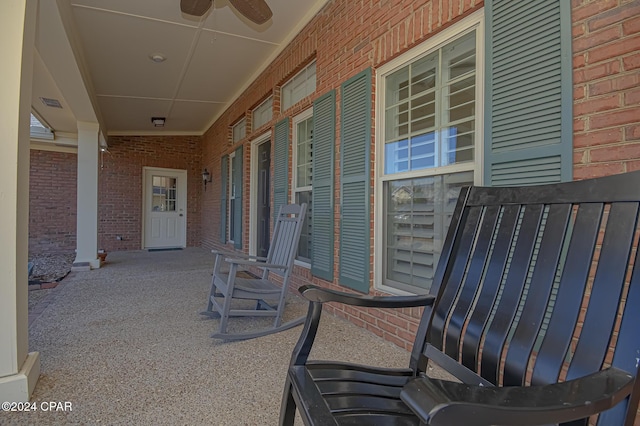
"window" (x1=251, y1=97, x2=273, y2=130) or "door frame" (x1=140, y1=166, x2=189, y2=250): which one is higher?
"window" (x1=251, y1=97, x2=273, y2=130)

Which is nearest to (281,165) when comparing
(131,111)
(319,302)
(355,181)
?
(355,181)

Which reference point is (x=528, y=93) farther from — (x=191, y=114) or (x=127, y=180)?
(x=127, y=180)

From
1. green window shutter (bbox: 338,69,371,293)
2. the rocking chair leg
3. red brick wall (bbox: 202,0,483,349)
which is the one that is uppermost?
red brick wall (bbox: 202,0,483,349)

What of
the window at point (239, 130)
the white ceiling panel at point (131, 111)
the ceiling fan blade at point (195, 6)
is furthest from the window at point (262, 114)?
the ceiling fan blade at point (195, 6)

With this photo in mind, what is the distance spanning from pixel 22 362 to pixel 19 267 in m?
0.47

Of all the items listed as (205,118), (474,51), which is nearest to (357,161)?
(474,51)

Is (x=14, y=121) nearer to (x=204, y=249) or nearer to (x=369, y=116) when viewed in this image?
(x=369, y=116)

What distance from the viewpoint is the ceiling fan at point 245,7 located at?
8.17 ft

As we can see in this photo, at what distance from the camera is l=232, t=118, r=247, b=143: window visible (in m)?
5.64

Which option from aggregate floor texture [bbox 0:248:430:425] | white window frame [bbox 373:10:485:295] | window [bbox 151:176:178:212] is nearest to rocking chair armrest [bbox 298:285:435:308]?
aggregate floor texture [bbox 0:248:430:425]

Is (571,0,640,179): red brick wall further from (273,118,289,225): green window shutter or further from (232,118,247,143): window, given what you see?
(232,118,247,143): window

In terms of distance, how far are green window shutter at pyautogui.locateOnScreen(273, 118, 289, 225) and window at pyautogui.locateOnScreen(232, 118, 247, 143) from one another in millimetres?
1519

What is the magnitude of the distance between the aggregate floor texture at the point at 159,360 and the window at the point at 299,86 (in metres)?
2.29

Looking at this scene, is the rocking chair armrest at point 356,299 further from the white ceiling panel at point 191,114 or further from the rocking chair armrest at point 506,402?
the white ceiling panel at point 191,114
